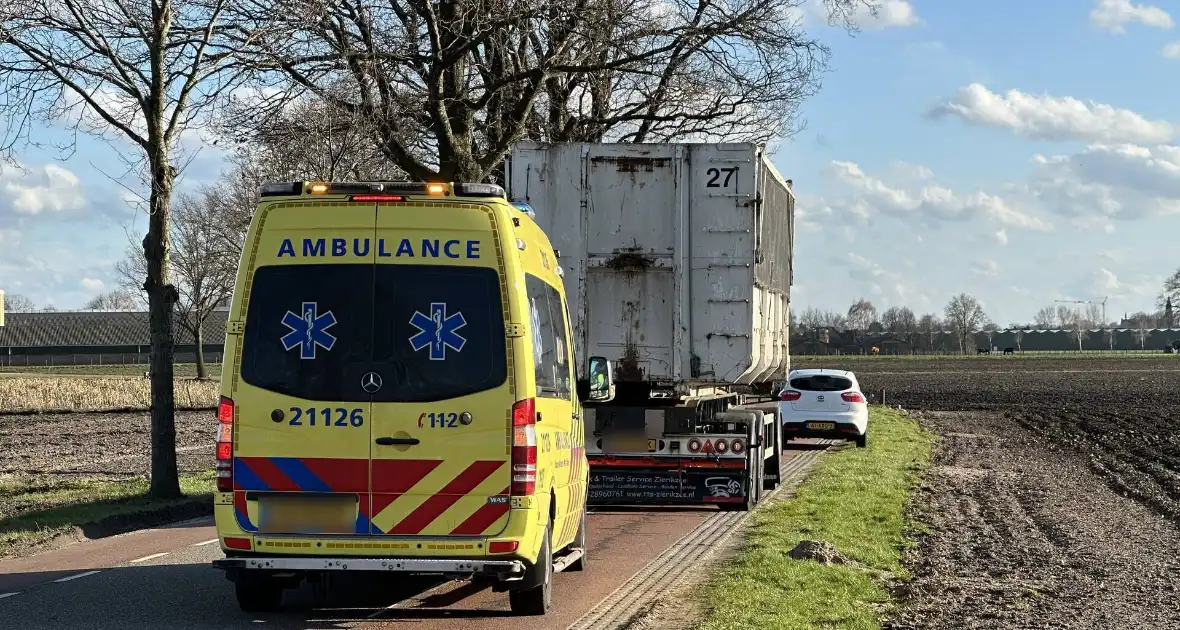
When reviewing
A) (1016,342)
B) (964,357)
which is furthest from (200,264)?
(1016,342)

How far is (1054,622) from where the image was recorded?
9.05m

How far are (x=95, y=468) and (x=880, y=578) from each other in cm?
1320

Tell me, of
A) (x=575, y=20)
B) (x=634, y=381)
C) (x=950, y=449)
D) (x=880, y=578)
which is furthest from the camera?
(x=950, y=449)

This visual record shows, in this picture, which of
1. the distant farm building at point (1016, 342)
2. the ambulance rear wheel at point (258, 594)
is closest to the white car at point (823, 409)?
the ambulance rear wheel at point (258, 594)

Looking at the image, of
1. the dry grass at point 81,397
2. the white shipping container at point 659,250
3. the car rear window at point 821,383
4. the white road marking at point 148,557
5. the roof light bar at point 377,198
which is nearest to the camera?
the roof light bar at point 377,198

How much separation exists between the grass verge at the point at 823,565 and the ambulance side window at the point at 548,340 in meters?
1.72

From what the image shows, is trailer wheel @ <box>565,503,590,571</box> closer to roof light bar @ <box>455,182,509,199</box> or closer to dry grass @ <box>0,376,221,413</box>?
roof light bar @ <box>455,182,509,199</box>

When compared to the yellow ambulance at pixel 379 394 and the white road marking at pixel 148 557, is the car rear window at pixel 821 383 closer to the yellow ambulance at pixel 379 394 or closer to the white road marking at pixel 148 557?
the white road marking at pixel 148 557

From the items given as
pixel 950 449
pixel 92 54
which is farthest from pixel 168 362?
pixel 950 449

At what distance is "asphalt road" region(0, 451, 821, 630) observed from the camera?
8391 millimetres

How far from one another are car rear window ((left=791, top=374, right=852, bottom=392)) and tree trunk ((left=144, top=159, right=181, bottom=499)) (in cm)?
1328

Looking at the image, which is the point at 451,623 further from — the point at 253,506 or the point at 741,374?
the point at 741,374

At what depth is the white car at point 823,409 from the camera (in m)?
25.5

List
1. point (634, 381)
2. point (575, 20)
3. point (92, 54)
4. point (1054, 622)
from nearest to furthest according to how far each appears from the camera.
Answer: point (1054, 622)
point (634, 381)
point (92, 54)
point (575, 20)
